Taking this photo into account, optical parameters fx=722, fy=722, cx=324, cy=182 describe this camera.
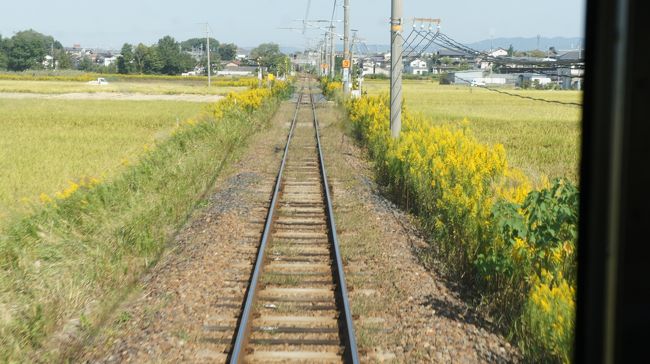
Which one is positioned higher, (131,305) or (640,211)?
(640,211)

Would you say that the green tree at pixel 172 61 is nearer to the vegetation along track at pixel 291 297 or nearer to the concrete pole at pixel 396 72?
the concrete pole at pixel 396 72

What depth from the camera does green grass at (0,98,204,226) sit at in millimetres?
14009

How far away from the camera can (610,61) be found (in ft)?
6.63

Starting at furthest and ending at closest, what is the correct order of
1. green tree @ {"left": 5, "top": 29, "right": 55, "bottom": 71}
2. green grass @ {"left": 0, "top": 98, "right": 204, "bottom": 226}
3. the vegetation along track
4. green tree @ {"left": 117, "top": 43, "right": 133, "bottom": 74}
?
green tree @ {"left": 5, "top": 29, "right": 55, "bottom": 71} → green tree @ {"left": 117, "top": 43, "right": 133, "bottom": 74} → green grass @ {"left": 0, "top": 98, "right": 204, "bottom": 226} → the vegetation along track

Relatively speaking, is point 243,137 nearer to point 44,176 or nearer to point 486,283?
point 44,176

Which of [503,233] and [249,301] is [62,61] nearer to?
[249,301]

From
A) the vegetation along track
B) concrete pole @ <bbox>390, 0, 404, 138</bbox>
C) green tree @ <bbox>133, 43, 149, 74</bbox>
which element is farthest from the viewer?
green tree @ <bbox>133, 43, 149, 74</bbox>

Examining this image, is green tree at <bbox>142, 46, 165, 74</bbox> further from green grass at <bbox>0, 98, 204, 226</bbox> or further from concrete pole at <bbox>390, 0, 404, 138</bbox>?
concrete pole at <bbox>390, 0, 404, 138</bbox>

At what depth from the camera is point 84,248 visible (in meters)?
7.90

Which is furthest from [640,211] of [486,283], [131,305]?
[131,305]

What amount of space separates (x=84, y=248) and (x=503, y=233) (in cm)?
447

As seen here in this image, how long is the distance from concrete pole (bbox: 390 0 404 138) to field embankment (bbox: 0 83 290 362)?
406cm

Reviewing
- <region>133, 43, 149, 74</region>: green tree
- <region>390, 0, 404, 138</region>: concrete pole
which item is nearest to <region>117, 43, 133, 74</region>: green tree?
<region>133, 43, 149, 74</region>: green tree

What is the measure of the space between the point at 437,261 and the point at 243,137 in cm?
1408
